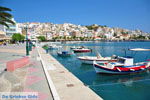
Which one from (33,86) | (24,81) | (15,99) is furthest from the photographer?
(24,81)

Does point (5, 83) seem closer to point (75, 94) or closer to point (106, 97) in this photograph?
point (75, 94)

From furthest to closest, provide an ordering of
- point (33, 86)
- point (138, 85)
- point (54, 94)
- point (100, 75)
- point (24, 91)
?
1. point (100, 75)
2. point (138, 85)
3. point (33, 86)
4. point (24, 91)
5. point (54, 94)

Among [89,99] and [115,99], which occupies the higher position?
[89,99]

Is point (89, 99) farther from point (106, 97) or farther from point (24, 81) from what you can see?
point (24, 81)

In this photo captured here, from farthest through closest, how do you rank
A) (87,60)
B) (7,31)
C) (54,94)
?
(7,31) → (87,60) → (54,94)

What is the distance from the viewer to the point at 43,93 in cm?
750

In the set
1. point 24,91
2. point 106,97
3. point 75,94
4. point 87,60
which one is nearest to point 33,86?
point 24,91

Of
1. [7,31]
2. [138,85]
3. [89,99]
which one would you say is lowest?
[138,85]

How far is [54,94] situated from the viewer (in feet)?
23.4

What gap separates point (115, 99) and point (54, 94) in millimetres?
4718

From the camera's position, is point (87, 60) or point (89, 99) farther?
point (87, 60)

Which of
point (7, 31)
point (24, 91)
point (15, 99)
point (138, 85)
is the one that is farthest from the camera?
point (7, 31)

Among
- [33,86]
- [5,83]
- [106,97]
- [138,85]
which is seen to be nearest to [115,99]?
[106,97]

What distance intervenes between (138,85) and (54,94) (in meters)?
9.23
